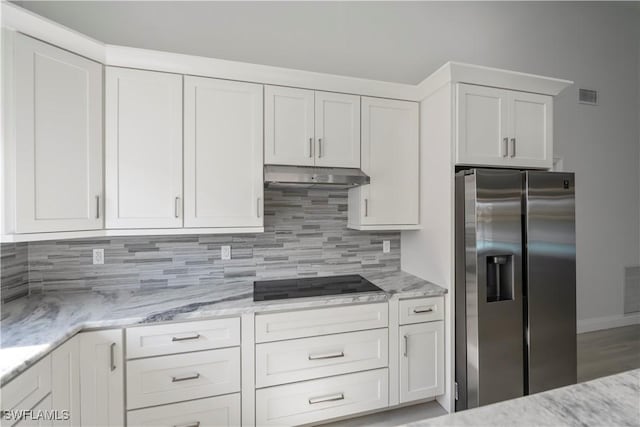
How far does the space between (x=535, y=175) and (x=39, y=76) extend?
9.66 feet

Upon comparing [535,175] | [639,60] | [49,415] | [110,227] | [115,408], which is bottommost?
[115,408]

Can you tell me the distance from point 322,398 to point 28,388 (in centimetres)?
146

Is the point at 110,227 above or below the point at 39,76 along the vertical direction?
below

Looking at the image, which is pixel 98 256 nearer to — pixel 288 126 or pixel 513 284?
pixel 288 126

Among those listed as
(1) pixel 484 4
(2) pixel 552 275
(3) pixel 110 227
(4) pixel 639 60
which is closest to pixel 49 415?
(3) pixel 110 227

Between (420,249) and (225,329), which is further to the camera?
(420,249)

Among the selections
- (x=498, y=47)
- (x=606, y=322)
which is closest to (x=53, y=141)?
(x=498, y=47)

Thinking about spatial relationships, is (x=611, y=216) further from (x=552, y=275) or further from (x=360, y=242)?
(x=360, y=242)

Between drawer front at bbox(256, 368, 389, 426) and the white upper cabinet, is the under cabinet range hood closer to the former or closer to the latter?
the white upper cabinet

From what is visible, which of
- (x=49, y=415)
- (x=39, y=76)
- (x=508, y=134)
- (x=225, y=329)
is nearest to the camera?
(x=49, y=415)

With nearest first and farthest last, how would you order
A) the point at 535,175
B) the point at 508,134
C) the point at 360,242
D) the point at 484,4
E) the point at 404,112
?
the point at 535,175
the point at 508,134
the point at 404,112
the point at 360,242
the point at 484,4

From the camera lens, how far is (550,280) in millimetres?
2023

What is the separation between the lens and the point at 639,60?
146 inches

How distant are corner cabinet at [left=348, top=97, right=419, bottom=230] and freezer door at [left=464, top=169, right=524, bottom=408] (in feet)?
1.56
